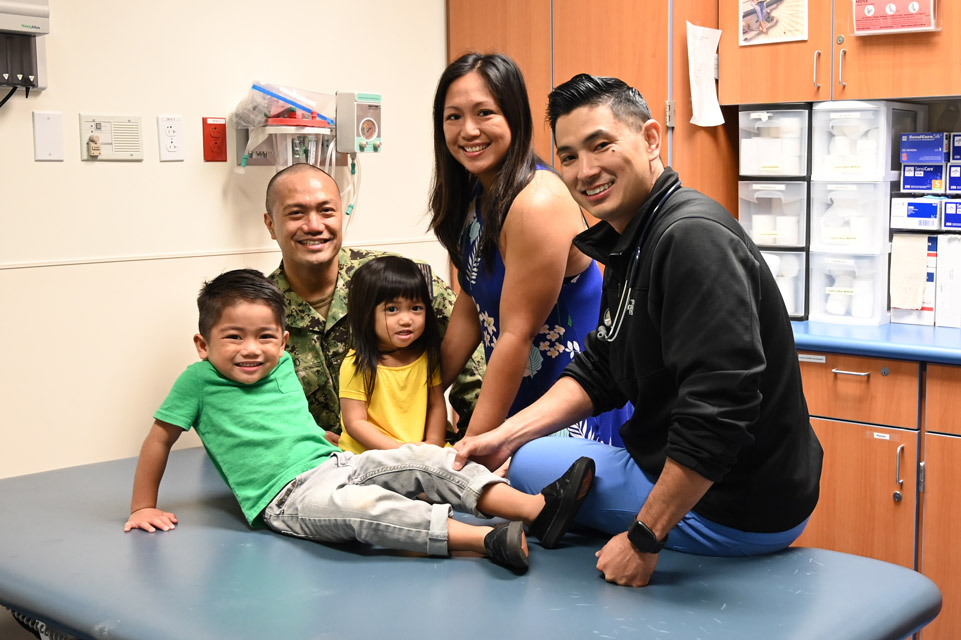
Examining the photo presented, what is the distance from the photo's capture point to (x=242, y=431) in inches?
80.6

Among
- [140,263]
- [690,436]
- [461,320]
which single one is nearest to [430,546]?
[690,436]

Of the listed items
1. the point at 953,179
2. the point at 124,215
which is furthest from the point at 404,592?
the point at 953,179

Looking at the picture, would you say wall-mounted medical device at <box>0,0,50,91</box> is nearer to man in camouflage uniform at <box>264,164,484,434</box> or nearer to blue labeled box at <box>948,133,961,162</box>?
man in camouflage uniform at <box>264,164,484,434</box>

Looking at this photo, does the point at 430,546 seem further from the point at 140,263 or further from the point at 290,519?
the point at 140,263

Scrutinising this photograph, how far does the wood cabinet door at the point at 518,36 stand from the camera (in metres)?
3.32

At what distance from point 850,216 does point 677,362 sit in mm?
1769

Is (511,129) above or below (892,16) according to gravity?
below

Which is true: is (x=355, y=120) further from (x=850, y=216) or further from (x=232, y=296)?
(x=850, y=216)

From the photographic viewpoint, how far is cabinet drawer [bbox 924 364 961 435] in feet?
8.40

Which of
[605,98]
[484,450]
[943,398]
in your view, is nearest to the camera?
[605,98]

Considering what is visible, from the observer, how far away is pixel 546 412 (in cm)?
197

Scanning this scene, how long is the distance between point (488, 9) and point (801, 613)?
8.19 ft

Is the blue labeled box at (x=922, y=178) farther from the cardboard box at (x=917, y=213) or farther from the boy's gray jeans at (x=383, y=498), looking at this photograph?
the boy's gray jeans at (x=383, y=498)

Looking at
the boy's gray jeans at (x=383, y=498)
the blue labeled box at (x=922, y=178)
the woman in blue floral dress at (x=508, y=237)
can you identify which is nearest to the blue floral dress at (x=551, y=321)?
the woman in blue floral dress at (x=508, y=237)
